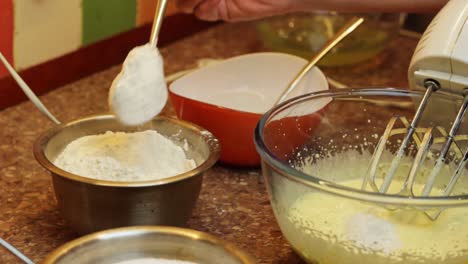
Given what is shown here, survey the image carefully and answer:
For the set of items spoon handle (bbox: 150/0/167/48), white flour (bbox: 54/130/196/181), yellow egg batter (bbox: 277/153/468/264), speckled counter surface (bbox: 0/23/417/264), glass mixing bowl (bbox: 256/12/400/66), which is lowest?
speckled counter surface (bbox: 0/23/417/264)

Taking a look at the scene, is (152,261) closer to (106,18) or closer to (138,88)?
(138,88)

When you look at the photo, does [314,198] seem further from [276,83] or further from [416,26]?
[416,26]

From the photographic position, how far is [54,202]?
0.91 m

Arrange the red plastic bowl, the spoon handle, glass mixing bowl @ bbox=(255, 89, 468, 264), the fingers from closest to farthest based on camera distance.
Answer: glass mixing bowl @ bbox=(255, 89, 468, 264), the spoon handle, the red plastic bowl, the fingers

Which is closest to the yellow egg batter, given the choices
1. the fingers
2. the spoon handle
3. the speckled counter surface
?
the speckled counter surface

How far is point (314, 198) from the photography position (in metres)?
0.72

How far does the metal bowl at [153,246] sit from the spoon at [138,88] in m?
0.12

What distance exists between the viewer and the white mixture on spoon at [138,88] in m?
0.79

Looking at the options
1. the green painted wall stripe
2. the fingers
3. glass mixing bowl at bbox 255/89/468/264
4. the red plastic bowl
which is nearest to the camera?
glass mixing bowl at bbox 255/89/468/264

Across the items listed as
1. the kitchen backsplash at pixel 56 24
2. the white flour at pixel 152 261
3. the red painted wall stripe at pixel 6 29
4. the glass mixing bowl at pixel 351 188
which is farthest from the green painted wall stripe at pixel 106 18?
the white flour at pixel 152 261

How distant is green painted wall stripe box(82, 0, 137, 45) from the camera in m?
1.23

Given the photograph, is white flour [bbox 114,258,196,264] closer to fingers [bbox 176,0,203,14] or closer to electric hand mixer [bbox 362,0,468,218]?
electric hand mixer [bbox 362,0,468,218]

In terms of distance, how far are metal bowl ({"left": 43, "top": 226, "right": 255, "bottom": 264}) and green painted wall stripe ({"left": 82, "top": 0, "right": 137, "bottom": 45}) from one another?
0.56 m

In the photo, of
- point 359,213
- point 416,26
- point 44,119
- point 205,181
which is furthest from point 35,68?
point 416,26
